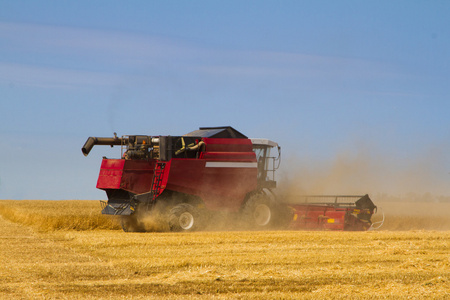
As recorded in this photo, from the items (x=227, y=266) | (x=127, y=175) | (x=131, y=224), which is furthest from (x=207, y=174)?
(x=227, y=266)

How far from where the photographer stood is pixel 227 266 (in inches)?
413

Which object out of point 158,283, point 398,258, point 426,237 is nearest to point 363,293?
point 158,283

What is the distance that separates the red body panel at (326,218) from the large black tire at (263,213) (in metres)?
0.39

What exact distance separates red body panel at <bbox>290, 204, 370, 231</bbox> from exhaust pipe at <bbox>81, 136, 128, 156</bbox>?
6.39 meters

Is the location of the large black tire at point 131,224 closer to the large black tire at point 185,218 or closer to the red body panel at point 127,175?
the red body panel at point 127,175

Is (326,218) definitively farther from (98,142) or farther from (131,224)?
(98,142)

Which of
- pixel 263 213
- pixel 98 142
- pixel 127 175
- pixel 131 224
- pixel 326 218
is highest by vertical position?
pixel 98 142

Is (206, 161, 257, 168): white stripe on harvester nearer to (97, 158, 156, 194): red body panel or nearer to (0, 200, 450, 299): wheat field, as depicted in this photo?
(97, 158, 156, 194): red body panel

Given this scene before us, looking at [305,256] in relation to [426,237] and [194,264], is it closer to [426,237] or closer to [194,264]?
[194,264]

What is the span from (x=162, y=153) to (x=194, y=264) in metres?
7.68

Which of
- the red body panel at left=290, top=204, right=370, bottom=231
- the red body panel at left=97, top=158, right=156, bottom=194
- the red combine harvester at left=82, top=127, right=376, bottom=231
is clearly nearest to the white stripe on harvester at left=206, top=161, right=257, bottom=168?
the red combine harvester at left=82, top=127, right=376, bottom=231

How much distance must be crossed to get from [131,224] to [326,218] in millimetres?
6491

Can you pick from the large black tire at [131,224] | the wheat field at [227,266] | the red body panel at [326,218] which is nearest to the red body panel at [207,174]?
the large black tire at [131,224]

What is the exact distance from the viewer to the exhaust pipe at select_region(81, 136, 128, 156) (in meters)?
18.3
